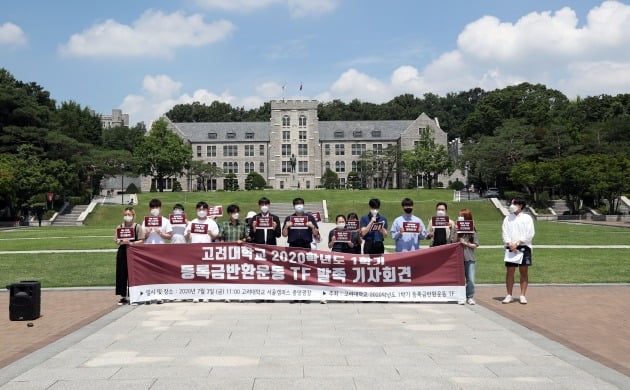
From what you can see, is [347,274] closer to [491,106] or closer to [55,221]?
[55,221]

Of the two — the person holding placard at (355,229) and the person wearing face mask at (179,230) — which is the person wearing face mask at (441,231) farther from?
the person wearing face mask at (179,230)

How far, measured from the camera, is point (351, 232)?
12945 mm

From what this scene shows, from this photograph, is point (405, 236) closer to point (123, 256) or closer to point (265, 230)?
point (265, 230)

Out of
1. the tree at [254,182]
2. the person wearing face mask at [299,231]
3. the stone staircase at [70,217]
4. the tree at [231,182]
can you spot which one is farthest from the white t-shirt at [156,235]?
the tree at [231,182]

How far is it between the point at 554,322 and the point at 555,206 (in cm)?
5787

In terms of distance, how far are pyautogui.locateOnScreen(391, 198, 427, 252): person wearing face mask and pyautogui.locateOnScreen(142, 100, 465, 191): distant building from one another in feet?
285

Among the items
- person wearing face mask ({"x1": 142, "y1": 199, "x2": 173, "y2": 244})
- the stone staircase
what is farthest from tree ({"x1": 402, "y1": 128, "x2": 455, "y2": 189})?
person wearing face mask ({"x1": 142, "y1": 199, "x2": 173, "y2": 244})

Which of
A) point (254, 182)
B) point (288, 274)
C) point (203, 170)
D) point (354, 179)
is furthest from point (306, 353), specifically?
point (354, 179)

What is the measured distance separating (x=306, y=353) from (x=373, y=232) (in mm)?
5049

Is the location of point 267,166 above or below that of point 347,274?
above

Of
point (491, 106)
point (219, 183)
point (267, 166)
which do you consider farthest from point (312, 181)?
point (491, 106)

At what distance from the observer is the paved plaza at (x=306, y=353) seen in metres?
6.48

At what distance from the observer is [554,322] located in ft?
33.0

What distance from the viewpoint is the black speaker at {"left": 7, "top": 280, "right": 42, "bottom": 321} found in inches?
407
